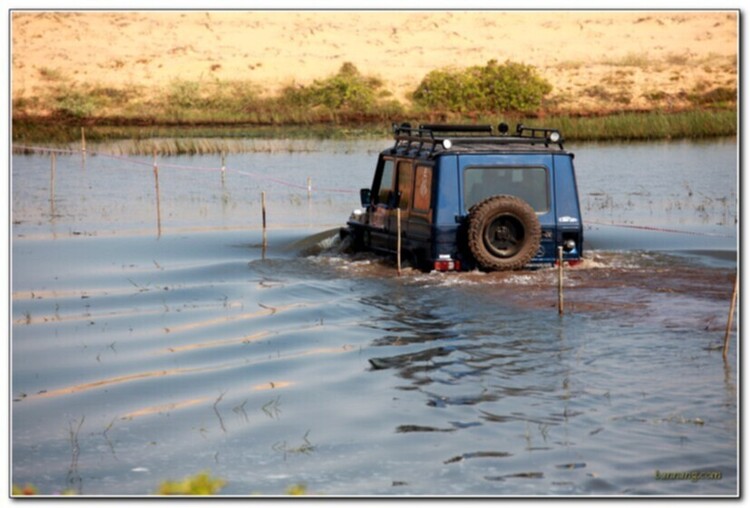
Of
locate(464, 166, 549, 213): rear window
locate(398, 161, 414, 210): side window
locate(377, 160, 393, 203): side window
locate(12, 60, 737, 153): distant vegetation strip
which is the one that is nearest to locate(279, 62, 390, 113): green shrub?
locate(12, 60, 737, 153): distant vegetation strip

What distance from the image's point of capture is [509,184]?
17.5 metres

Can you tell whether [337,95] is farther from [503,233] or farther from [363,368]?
[363,368]

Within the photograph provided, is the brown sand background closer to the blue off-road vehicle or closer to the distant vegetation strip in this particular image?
the distant vegetation strip

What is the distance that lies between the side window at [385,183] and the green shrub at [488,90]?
37161mm

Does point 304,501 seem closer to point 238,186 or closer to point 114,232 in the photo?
point 114,232

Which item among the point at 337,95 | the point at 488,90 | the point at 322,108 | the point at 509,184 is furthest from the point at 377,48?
the point at 509,184

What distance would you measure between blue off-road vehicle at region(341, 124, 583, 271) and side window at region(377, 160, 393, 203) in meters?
0.81

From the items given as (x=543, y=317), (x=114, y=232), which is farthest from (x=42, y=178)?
(x=543, y=317)

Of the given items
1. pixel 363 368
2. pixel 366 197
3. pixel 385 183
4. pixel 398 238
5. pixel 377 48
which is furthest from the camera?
pixel 377 48

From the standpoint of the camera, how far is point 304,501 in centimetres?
782

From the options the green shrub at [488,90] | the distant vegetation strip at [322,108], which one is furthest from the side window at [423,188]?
the green shrub at [488,90]

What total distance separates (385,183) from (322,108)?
4010 cm

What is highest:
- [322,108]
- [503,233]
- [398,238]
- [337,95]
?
[337,95]

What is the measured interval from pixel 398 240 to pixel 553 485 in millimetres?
8395
